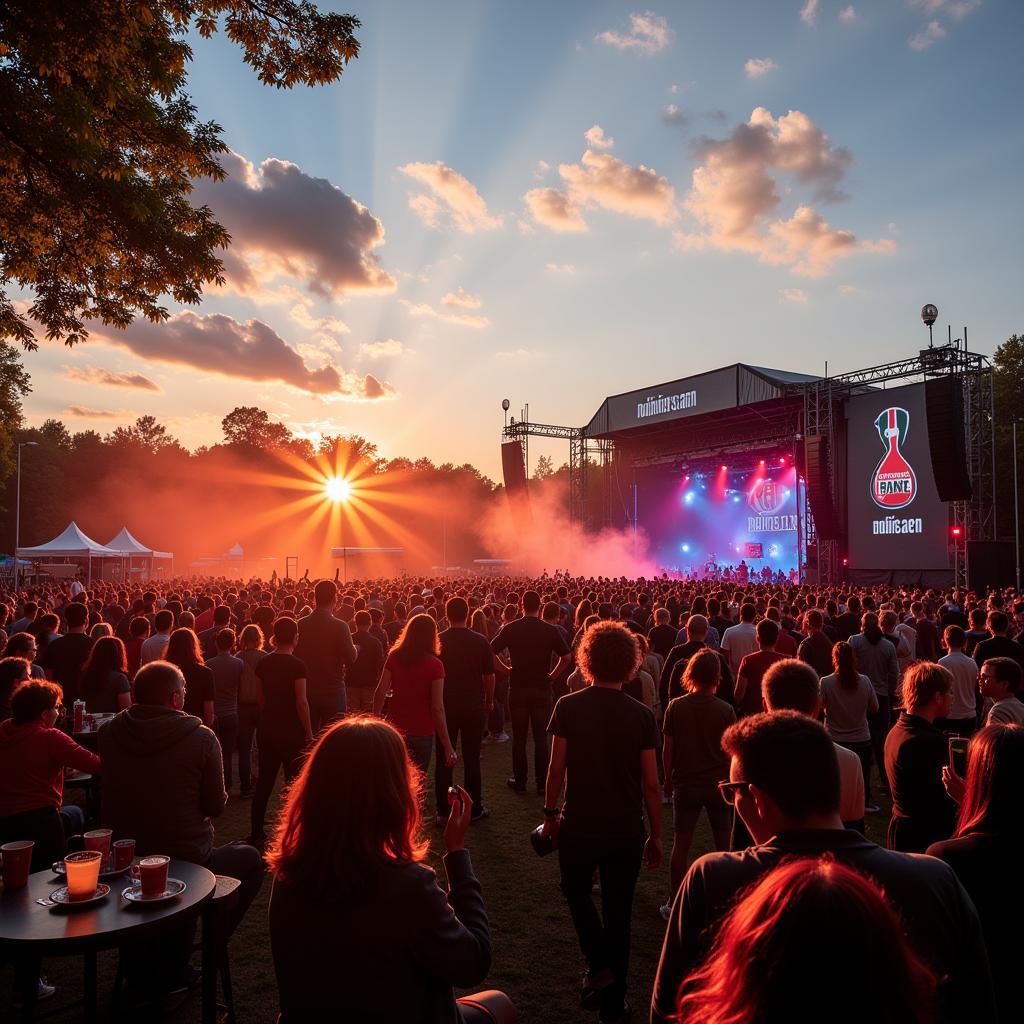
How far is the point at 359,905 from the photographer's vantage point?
1.83m

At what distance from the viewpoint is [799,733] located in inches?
68.4

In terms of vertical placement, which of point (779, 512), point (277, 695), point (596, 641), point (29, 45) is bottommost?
point (277, 695)

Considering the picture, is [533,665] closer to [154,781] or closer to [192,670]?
[192,670]

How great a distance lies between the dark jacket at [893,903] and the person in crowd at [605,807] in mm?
1866

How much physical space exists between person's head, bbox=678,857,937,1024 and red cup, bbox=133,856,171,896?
8.82 feet

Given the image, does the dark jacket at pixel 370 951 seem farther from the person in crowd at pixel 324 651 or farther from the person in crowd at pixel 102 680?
the person in crowd at pixel 102 680

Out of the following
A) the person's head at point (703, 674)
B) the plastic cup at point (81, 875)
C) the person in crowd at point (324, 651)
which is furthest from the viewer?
the person in crowd at point (324, 651)

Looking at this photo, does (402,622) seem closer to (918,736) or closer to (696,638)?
(696,638)

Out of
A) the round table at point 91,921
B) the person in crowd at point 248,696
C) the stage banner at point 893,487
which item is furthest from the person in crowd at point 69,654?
the stage banner at point 893,487

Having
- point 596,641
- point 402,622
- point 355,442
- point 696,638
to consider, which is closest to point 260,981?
point 596,641

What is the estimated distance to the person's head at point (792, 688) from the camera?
317cm

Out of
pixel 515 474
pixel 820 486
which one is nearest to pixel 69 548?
pixel 515 474

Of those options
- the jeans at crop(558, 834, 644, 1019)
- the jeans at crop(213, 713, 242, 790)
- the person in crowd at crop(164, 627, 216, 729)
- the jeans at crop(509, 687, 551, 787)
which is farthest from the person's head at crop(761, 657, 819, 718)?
the jeans at crop(213, 713, 242, 790)

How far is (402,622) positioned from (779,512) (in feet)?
76.5
